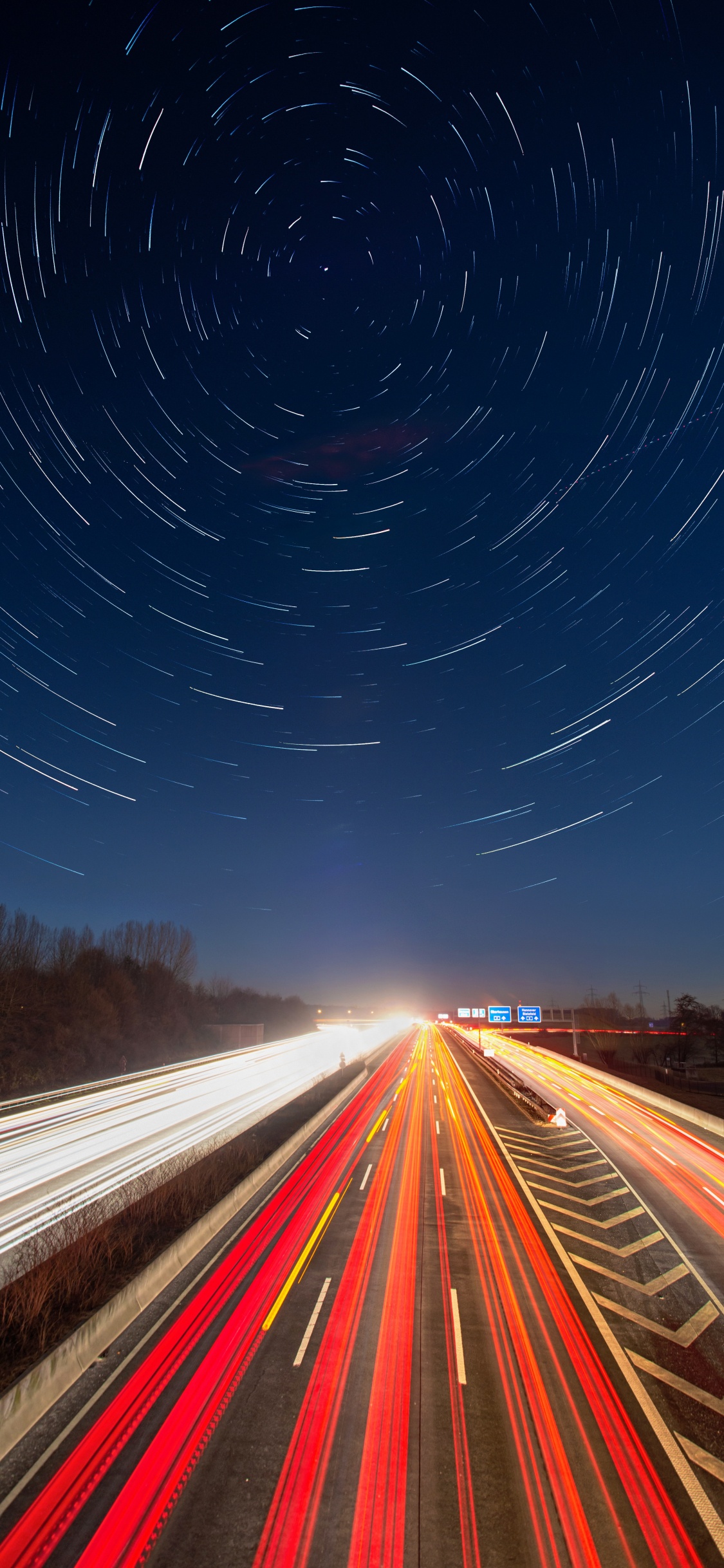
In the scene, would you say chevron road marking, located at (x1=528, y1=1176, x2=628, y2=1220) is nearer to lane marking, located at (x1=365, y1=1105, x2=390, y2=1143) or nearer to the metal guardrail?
lane marking, located at (x1=365, y1=1105, x2=390, y2=1143)

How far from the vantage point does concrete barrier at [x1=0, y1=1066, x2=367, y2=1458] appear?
31.1 feet

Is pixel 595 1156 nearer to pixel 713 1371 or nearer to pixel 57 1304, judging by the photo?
pixel 713 1371

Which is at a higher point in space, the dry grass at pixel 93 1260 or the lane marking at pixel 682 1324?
the dry grass at pixel 93 1260

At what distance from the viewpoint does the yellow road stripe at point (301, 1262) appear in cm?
1318

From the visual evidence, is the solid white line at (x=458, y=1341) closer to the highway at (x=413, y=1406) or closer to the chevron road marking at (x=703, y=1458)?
the highway at (x=413, y=1406)

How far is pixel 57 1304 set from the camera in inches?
526

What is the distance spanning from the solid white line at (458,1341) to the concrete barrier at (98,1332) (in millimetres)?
6202

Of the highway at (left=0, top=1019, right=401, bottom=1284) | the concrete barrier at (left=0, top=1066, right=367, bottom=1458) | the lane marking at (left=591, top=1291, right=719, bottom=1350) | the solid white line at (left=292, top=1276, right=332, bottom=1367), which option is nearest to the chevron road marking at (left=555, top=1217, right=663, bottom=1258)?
the lane marking at (left=591, top=1291, right=719, bottom=1350)

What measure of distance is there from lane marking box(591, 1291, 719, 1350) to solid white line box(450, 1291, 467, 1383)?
9.86ft

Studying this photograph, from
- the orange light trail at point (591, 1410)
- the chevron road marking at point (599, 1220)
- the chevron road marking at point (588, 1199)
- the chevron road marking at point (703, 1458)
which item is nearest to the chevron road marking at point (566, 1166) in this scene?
the chevron road marking at point (588, 1199)

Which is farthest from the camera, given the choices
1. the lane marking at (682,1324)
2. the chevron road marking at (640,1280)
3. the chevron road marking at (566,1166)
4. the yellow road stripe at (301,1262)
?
the chevron road marking at (566,1166)

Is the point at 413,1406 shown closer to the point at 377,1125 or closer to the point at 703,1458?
the point at 703,1458

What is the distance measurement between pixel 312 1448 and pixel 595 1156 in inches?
826

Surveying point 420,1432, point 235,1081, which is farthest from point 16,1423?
point 235,1081
